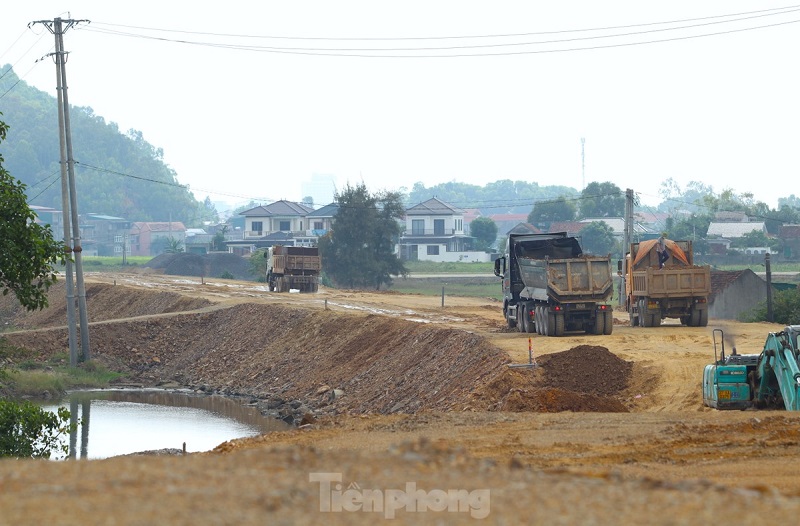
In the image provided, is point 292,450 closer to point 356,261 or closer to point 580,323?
point 580,323

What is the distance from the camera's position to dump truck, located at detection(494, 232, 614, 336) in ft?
100.0

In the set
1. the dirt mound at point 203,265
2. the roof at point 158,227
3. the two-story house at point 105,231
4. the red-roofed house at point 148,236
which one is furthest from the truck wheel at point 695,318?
the two-story house at point 105,231

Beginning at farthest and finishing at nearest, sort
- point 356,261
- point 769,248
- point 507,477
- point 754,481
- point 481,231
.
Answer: point 481,231 < point 769,248 < point 356,261 < point 754,481 < point 507,477

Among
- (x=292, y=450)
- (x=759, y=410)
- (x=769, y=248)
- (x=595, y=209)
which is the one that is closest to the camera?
(x=292, y=450)

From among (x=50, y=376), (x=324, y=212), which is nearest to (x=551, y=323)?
(x=50, y=376)

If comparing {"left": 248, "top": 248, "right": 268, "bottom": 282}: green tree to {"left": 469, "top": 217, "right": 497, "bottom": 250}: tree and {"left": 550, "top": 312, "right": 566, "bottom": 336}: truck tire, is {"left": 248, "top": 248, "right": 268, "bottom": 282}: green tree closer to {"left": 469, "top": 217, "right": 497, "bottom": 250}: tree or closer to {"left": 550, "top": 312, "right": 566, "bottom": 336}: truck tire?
{"left": 469, "top": 217, "right": 497, "bottom": 250}: tree

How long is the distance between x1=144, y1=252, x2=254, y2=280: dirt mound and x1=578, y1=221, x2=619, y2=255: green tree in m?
34.7

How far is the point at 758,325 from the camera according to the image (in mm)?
36438

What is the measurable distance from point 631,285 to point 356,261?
42.4m

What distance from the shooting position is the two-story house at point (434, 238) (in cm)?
11425

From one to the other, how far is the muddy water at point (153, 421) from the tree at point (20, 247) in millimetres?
5678

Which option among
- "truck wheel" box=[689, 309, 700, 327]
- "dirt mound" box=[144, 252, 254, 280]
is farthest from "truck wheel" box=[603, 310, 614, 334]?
"dirt mound" box=[144, 252, 254, 280]

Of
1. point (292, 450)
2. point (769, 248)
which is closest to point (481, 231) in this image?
point (769, 248)

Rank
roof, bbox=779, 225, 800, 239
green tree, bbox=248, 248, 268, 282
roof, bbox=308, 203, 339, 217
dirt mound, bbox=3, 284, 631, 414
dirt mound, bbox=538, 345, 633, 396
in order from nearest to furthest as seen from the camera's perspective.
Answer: dirt mound, bbox=538, 345, 633, 396, dirt mound, bbox=3, 284, 631, 414, green tree, bbox=248, 248, 268, 282, roof, bbox=779, 225, 800, 239, roof, bbox=308, 203, 339, 217
